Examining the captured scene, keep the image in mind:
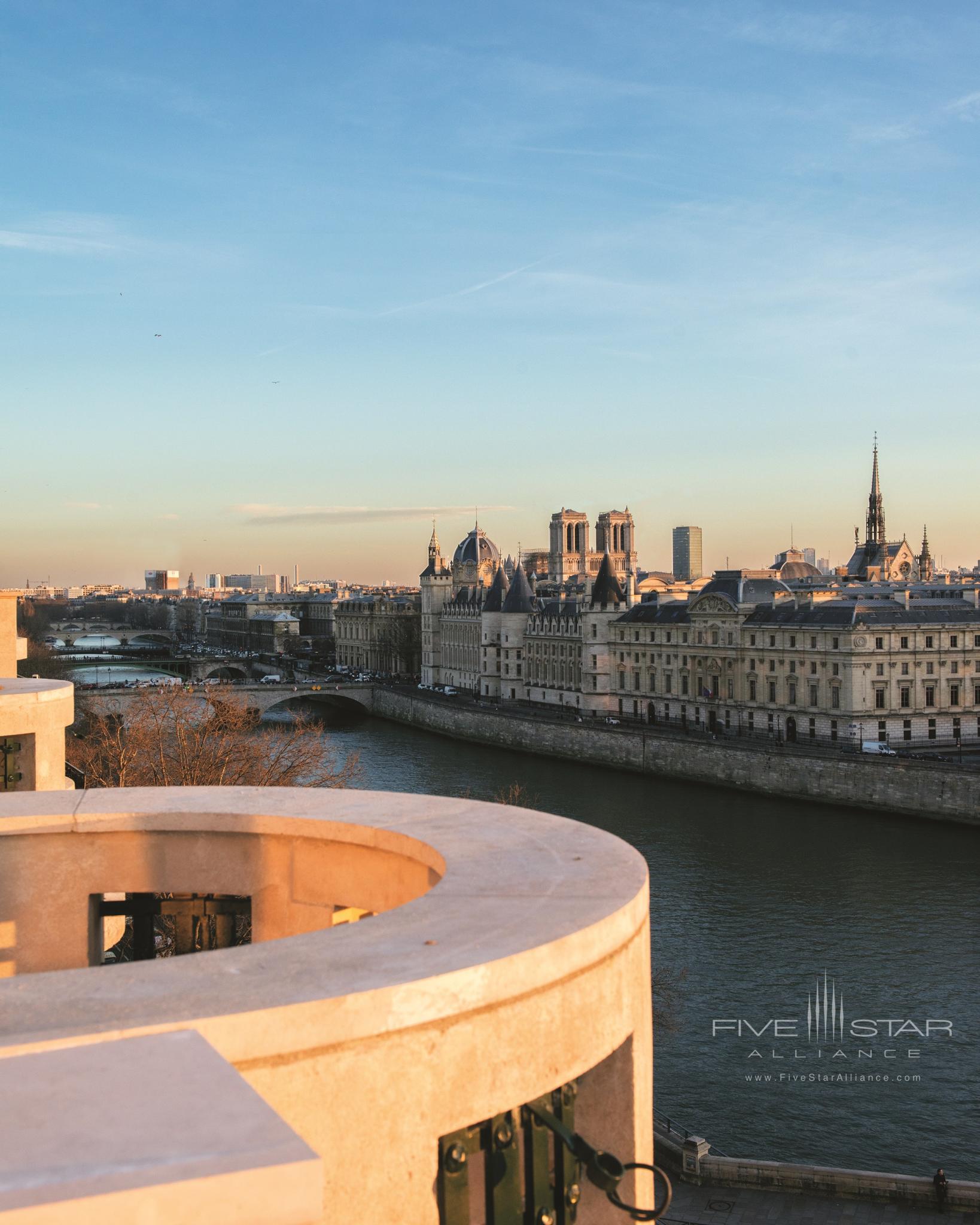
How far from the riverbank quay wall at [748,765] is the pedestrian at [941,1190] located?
24.1m

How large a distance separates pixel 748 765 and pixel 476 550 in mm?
48524

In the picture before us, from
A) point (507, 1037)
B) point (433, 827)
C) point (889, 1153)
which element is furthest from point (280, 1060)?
point (889, 1153)

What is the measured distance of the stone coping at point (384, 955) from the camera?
3.91m

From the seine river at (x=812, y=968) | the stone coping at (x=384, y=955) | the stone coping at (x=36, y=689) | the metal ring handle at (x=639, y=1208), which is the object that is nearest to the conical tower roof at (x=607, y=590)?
the seine river at (x=812, y=968)

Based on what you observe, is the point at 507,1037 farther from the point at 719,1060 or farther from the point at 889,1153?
the point at 719,1060

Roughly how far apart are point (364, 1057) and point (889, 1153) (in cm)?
1348

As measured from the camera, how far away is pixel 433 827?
6.64 meters

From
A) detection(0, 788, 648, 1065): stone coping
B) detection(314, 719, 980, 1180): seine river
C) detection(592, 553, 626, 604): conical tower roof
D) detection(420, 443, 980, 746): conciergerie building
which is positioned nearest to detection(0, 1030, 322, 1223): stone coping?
detection(0, 788, 648, 1065): stone coping

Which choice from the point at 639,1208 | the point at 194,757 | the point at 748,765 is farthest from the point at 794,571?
the point at 639,1208

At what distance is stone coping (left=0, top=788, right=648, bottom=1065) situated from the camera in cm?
391

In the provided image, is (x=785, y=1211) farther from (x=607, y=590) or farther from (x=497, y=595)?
(x=497, y=595)

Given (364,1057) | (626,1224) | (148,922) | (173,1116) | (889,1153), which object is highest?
(173,1116)

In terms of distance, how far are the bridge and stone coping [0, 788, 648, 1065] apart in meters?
41.1

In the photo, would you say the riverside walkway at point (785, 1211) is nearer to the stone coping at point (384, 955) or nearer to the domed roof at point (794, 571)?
the stone coping at point (384, 955)
